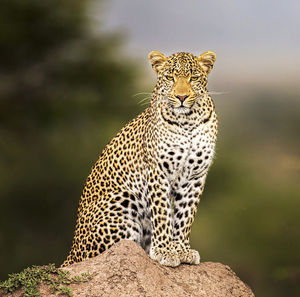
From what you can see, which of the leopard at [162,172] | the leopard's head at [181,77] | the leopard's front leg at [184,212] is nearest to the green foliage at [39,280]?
the leopard at [162,172]

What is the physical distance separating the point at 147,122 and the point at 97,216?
47.4 inches

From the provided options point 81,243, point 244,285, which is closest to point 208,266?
point 244,285

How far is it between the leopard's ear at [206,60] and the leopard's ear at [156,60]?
0.40 meters

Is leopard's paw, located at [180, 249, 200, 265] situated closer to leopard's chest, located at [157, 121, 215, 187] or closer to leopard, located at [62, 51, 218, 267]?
leopard, located at [62, 51, 218, 267]

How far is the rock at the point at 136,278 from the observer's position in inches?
270

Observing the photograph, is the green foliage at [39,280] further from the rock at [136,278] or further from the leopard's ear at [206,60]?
the leopard's ear at [206,60]

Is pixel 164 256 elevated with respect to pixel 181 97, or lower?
lower

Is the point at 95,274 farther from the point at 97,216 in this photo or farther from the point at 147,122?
the point at 147,122

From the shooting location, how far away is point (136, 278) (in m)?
6.96

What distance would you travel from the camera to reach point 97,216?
761cm

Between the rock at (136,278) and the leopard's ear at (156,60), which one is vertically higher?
the leopard's ear at (156,60)

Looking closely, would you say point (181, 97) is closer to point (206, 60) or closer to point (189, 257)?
point (206, 60)

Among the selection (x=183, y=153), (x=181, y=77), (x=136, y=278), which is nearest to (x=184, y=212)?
(x=183, y=153)

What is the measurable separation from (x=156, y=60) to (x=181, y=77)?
17.0 inches
